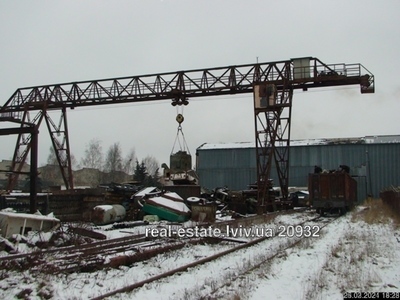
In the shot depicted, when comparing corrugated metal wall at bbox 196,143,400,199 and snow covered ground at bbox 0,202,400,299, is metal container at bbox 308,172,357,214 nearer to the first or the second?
snow covered ground at bbox 0,202,400,299

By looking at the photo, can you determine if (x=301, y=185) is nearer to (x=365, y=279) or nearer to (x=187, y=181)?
(x=187, y=181)

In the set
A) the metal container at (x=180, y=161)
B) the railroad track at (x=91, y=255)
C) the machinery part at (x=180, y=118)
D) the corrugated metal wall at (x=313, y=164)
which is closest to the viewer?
the railroad track at (x=91, y=255)

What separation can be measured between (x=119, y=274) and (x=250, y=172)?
3379cm

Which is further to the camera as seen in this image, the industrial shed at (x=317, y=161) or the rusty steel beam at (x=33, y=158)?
the industrial shed at (x=317, y=161)

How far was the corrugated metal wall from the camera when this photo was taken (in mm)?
35719

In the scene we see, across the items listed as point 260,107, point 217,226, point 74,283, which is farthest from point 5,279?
point 260,107

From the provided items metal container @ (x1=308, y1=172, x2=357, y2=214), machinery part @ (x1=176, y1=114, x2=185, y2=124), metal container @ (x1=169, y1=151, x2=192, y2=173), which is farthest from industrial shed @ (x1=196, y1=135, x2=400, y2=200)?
metal container @ (x1=169, y1=151, x2=192, y2=173)

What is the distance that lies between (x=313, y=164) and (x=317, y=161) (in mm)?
482

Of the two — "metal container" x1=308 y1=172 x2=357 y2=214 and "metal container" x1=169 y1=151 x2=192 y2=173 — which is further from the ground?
"metal container" x1=169 y1=151 x2=192 y2=173

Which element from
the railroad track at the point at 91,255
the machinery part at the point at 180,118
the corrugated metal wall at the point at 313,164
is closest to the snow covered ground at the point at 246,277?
the railroad track at the point at 91,255

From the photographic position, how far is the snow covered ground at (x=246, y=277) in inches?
222

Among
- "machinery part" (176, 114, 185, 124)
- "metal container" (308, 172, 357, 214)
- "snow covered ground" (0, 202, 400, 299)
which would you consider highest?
"machinery part" (176, 114, 185, 124)

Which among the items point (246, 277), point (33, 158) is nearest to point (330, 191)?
point (33, 158)

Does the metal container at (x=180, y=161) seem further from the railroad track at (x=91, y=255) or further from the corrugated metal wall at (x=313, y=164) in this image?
the corrugated metal wall at (x=313, y=164)
